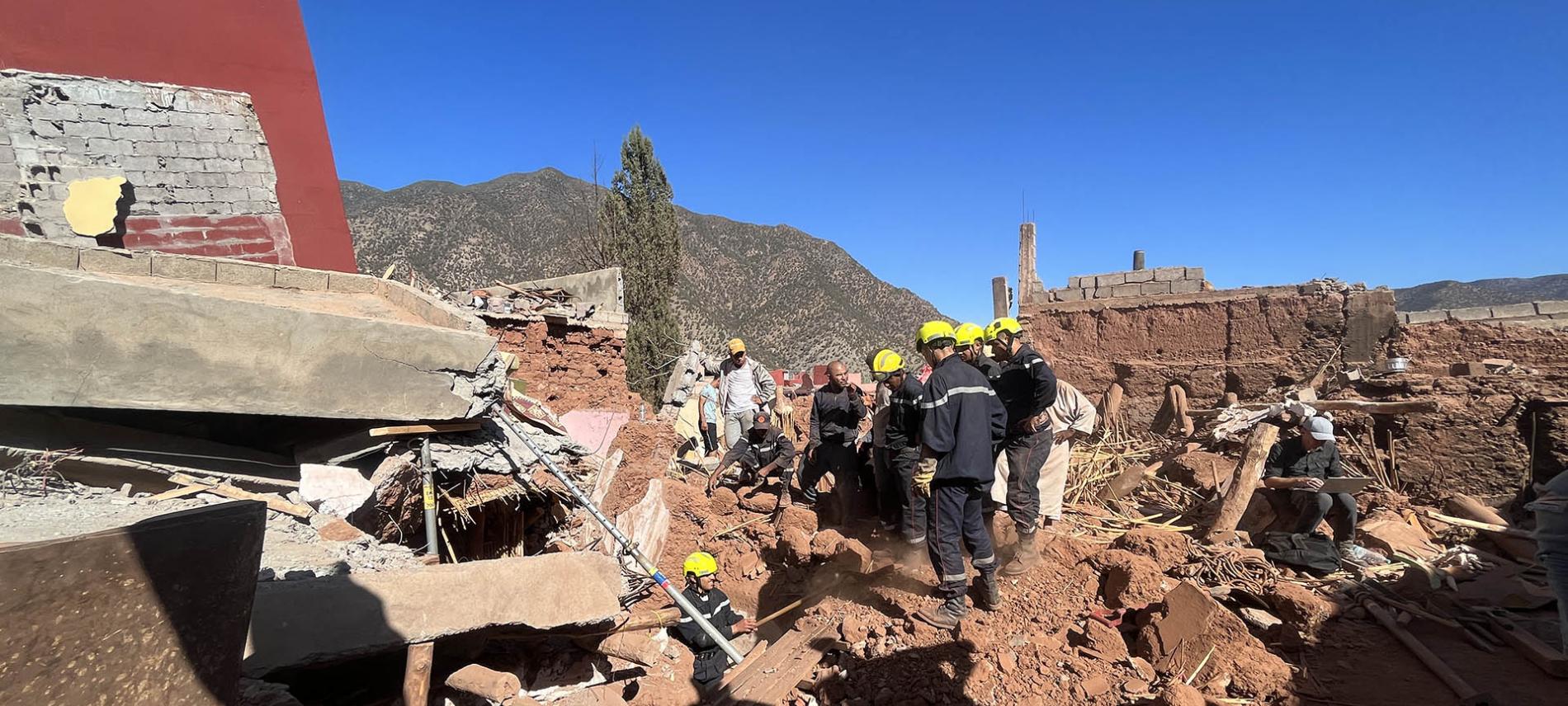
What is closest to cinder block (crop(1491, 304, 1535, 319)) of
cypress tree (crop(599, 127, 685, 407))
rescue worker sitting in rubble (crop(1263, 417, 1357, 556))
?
rescue worker sitting in rubble (crop(1263, 417, 1357, 556))

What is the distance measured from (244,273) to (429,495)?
232 cm

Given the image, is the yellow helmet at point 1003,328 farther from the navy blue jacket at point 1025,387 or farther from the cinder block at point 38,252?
the cinder block at point 38,252

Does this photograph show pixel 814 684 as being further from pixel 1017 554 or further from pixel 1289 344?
pixel 1289 344

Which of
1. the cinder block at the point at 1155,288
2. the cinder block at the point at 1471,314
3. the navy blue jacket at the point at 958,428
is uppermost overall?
the cinder block at the point at 1155,288

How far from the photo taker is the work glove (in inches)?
161

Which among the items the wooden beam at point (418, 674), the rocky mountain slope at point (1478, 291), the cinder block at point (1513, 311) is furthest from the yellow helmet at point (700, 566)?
the rocky mountain slope at point (1478, 291)

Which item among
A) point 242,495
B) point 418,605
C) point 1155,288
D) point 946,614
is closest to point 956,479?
point 946,614

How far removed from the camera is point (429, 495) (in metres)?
4.02

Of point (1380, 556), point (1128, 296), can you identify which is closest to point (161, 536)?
point (1380, 556)

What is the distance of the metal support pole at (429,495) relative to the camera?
395cm

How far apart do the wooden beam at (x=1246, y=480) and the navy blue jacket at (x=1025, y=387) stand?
1832 mm

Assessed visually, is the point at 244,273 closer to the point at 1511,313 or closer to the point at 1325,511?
the point at 1325,511

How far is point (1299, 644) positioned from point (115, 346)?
673 centimetres

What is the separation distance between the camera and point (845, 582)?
4852 mm
